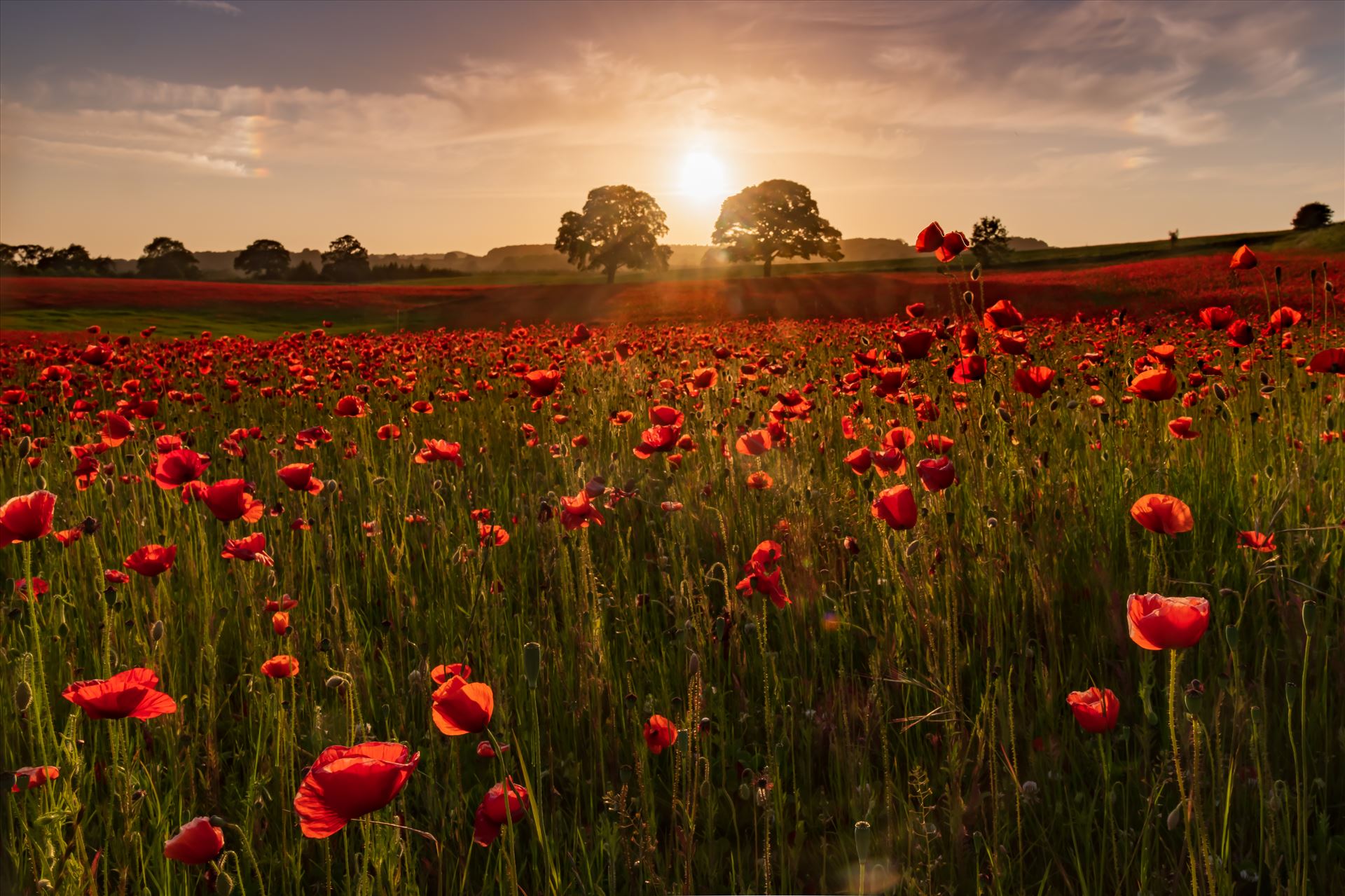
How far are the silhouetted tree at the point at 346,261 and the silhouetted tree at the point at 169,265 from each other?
11116 mm

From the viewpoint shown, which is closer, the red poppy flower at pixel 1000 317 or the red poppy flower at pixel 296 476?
the red poppy flower at pixel 296 476

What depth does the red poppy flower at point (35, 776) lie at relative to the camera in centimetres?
137

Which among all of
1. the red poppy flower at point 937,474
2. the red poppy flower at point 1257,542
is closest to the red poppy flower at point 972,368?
the red poppy flower at point 937,474

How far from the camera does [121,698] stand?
131cm

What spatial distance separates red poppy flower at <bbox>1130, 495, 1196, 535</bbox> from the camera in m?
1.72

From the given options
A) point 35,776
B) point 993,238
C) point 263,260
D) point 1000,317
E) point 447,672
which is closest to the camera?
point 35,776

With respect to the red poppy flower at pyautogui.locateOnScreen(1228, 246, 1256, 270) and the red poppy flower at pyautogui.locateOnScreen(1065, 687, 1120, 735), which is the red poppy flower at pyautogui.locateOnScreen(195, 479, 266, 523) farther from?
the red poppy flower at pyautogui.locateOnScreen(1228, 246, 1256, 270)

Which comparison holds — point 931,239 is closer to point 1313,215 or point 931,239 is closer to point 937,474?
point 937,474

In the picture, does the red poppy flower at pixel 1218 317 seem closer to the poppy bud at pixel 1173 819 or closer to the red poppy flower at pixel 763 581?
the red poppy flower at pixel 763 581

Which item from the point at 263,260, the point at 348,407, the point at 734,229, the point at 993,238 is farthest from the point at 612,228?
the point at 348,407

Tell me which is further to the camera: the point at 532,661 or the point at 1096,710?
the point at 1096,710

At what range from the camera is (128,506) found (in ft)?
12.7

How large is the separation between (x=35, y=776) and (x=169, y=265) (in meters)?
88.6

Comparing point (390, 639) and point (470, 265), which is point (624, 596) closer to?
point (390, 639)
